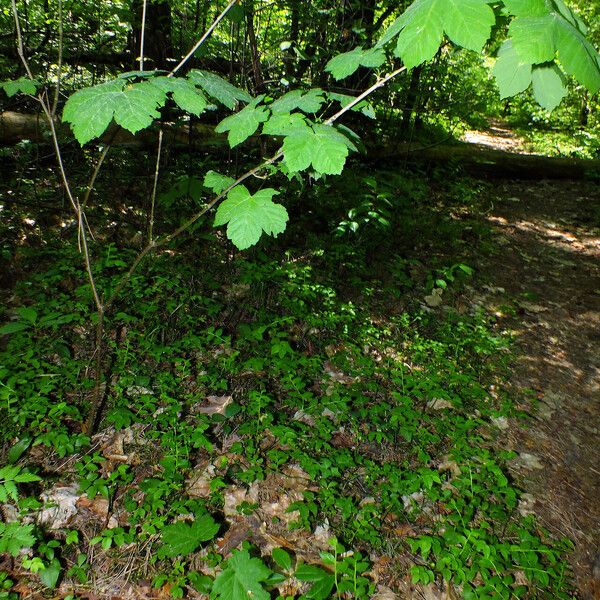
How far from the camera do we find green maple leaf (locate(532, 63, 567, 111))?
56.6 inches

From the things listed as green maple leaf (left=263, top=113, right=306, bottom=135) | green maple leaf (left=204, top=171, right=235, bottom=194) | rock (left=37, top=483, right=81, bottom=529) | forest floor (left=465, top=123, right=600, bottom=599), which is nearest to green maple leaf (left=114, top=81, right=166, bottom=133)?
green maple leaf (left=263, top=113, right=306, bottom=135)

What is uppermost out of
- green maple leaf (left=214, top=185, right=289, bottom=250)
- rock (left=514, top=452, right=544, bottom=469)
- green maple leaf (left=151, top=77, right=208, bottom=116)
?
green maple leaf (left=151, top=77, right=208, bottom=116)

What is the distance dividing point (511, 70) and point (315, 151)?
0.72 meters


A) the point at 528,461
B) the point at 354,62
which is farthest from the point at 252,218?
the point at 528,461

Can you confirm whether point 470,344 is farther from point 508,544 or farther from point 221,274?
point 221,274

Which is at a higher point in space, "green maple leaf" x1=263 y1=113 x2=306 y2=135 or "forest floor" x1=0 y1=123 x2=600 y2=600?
"green maple leaf" x1=263 y1=113 x2=306 y2=135

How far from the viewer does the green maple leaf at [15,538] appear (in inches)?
77.5

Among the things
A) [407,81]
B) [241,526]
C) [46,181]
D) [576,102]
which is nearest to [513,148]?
[576,102]

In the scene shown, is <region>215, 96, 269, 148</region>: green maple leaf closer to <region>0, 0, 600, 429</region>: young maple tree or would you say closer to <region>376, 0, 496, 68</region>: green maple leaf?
<region>0, 0, 600, 429</region>: young maple tree

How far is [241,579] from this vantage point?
2027 mm

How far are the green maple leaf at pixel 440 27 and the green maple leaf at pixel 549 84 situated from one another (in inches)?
15.6

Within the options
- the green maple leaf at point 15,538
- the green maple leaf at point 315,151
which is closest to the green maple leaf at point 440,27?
the green maple leaf at point 315,151

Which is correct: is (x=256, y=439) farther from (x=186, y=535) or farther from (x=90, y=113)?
(x=90, y=113)

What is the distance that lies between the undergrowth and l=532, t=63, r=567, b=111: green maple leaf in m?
2.22
